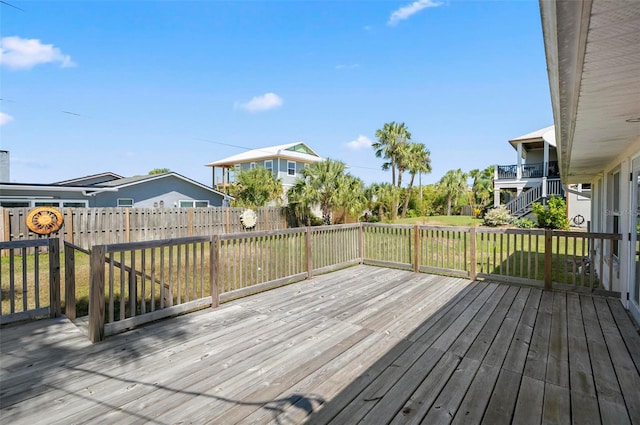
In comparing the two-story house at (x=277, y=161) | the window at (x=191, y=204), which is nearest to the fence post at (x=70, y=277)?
the window at (x=191, y=204)

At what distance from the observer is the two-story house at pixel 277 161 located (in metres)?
21.1

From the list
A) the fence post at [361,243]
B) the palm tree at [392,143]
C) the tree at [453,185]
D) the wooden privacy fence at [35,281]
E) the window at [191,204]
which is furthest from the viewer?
the tree at [453,185]

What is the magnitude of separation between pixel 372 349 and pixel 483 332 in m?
1.28

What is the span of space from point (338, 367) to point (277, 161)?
761 inches

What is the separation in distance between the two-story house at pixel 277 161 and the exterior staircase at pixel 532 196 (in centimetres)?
1183

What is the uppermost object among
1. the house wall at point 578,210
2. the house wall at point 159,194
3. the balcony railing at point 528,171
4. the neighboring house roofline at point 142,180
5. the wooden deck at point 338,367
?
the balcony railing at point 528,171

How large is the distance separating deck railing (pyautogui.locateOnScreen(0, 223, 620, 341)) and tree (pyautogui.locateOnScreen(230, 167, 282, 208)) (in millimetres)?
11409

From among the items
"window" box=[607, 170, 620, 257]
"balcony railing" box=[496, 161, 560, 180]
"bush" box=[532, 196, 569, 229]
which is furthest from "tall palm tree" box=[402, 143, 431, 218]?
"window" box=[607, 170, 620, 257]

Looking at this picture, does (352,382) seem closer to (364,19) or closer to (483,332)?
(483,332)

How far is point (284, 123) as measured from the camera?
25203 mm

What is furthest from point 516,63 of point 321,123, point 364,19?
point 321,123

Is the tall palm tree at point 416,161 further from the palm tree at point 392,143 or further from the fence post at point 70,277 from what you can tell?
the fence post at point 70,277

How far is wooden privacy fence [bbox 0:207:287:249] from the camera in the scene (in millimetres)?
8492

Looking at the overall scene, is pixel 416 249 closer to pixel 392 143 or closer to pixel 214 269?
pixel 214 269
